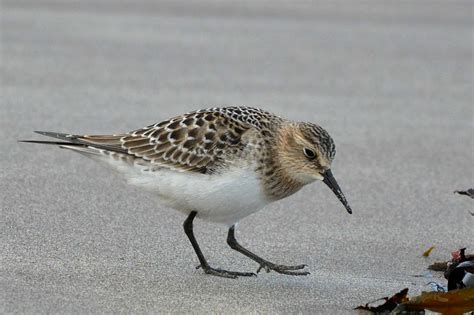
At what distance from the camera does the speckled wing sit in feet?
17.8

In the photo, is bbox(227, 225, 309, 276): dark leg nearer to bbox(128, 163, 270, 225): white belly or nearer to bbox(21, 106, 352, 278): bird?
bbox(21, 106, 352, 278): bird

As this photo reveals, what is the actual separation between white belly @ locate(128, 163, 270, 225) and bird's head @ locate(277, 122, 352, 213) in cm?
23

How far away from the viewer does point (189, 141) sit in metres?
5.59

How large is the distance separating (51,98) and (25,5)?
13.5ft

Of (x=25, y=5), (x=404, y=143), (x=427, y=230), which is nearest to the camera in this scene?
(x=427, y=230)

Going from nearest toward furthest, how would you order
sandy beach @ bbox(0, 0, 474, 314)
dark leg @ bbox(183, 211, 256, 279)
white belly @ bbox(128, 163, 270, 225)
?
sandy beach @ bbox(0, 0, 474, 314) < white belly @ bbox(128, 163, 270, 225) < dark leg @ bbox(183, 211, 256, 279)

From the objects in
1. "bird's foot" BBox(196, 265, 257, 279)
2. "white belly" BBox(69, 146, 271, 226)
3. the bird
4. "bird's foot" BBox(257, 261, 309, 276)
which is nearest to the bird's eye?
the bird

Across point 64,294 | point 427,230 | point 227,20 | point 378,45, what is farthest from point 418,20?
point 64,294

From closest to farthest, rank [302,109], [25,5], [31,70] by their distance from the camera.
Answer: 1. [302,109]
2. [31,70]
3. [25,5]

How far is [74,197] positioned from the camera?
6.52m

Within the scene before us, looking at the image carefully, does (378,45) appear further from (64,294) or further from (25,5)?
(64,294)

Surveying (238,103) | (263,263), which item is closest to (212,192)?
(263,263)

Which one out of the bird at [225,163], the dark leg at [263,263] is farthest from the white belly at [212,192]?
the dark leg at [263,263]

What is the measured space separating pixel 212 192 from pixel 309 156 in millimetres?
582
